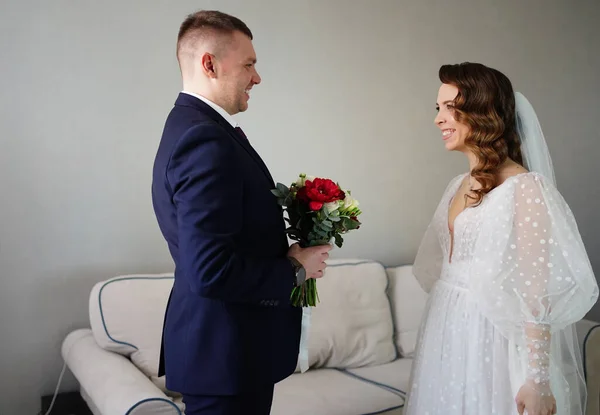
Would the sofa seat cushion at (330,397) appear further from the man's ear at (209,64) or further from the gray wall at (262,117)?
the man's ear at (209,64)

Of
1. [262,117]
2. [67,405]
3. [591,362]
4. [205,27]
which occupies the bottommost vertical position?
[67,405]

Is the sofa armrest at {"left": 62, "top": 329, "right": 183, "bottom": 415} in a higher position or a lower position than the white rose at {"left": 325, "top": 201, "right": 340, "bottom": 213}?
lower

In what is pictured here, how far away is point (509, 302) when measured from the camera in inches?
69.6

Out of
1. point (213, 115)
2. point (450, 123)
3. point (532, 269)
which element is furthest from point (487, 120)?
point (213, 115)

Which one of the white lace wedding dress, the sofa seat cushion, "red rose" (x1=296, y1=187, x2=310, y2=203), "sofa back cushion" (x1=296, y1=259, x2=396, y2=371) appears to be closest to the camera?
"red rose" (x1=296, y1=187, x2=310, y2=203)

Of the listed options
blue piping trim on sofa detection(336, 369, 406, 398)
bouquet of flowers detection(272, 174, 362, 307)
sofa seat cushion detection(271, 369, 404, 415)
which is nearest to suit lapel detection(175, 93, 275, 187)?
bouquet of flowers detection(272, 174, 362, 307)

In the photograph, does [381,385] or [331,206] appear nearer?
[331,206]

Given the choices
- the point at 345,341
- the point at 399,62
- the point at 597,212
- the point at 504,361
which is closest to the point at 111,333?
the point at 345,341

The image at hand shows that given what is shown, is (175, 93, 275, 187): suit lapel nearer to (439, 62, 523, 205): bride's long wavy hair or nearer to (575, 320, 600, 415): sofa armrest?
(439, 62, 523, 205): bride's long wavy hair

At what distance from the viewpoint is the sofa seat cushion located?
2401 mm

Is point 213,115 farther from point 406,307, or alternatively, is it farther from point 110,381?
point 406,307

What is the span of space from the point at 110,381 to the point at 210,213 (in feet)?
3.57

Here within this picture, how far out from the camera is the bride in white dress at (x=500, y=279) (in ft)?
5.75

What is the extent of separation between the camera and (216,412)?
5.00ft
